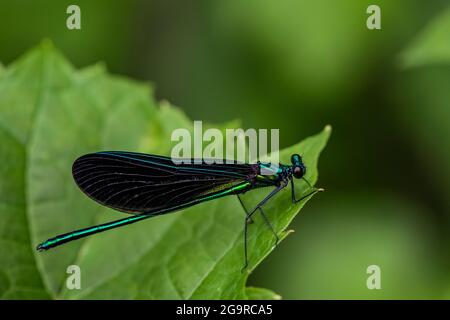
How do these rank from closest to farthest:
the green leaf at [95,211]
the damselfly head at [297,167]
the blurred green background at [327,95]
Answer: the green leaf at [95,211] → the damselfly head at [297,167] → the blurred green background at [327,95]

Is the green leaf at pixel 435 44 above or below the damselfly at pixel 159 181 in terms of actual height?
above

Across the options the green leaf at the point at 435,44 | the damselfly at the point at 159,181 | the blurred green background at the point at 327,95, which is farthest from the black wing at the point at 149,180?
the green leaf at the point at 435,44

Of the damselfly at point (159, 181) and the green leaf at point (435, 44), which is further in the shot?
the green leaf at point (435, 44)

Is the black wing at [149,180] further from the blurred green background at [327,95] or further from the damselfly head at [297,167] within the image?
the blurred green background at [327,95]

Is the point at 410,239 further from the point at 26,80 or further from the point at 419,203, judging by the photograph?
the point at 26,80

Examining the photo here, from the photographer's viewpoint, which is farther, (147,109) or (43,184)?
(147,109)

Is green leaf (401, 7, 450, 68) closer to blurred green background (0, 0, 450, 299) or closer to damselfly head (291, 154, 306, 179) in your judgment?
blurred green background (0, 0, 450, 299)

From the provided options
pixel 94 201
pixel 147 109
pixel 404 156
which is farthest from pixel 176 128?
pixel 404 156

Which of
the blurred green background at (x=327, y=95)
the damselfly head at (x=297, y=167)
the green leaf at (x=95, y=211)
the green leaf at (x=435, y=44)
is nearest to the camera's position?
the green leaf at (x=95, y=211)
